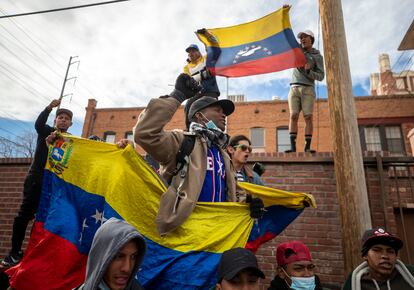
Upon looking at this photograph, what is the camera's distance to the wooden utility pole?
9.59 ft

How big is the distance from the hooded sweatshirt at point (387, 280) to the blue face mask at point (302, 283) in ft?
1.37

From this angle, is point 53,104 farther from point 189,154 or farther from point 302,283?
point 302,283

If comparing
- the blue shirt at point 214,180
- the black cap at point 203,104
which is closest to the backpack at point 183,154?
the blue shirt at point 214,180

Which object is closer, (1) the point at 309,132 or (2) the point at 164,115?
(2) the point at 164,115

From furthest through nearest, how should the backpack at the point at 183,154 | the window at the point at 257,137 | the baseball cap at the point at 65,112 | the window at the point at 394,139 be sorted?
the window at the point at 257,137
the window at the point at 394,139
the baseball cap at the point at 65,112
the backpack at the point at 183,154

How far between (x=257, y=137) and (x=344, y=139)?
16355 mm

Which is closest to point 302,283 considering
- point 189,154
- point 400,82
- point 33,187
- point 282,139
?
point 189,154

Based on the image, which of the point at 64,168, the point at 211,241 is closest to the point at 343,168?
the point at 211,241

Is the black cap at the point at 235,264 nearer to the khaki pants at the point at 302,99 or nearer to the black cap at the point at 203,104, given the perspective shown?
the black cap at the point at 203,104

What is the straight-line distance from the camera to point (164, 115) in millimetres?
2047

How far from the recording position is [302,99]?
206 inches

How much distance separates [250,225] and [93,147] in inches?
72.7

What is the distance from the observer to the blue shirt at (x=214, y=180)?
2.22 m

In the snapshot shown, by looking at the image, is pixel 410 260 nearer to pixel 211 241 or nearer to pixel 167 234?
pixel 211 241
